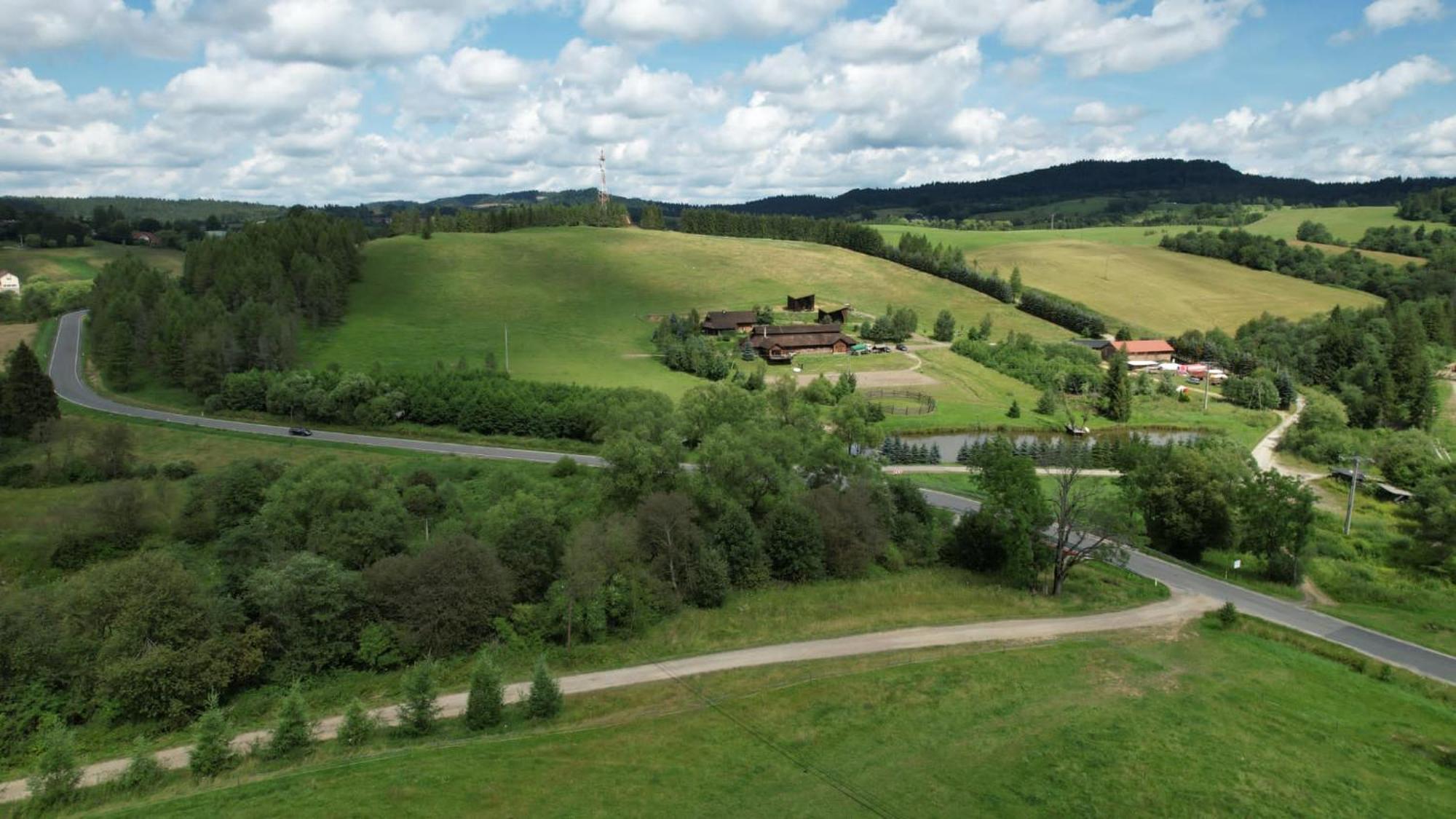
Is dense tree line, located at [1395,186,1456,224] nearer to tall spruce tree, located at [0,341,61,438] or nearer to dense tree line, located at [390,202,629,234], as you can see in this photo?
dense tree line, located at [390,202,629,234]

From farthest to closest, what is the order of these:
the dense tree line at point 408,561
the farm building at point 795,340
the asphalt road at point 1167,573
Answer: the farm building at point 795,340 → the asphalt road at point 1167,573 → the dense tree line at point 408,561

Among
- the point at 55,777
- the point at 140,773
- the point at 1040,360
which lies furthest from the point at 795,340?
the point at 55,777

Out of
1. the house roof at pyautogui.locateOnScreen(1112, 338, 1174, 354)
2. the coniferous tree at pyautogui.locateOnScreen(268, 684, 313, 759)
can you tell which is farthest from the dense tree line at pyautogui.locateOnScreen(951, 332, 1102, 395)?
the coniferous tree at pyautogui.locateOnScreen(268, 684, 313, 759)

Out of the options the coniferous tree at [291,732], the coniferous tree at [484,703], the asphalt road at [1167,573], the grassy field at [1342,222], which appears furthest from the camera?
the grassy field at [1342,222]

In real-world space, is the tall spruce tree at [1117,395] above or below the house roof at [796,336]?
below

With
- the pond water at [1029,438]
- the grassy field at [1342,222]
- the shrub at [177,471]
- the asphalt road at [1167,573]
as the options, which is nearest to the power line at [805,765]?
the asphalt road at [1167,573]

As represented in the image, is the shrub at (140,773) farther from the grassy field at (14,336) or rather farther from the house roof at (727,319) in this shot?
the grassy field at (14,336)
